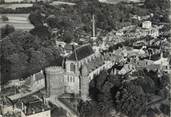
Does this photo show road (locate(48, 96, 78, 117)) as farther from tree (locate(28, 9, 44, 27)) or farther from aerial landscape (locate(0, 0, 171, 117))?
tree (locate(28, 9, 44, 27))

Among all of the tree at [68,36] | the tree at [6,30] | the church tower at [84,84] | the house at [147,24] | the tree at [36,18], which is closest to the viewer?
the church tower at [84,84]

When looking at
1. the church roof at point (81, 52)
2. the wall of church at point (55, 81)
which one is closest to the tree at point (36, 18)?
the church roof at point (81, 52)

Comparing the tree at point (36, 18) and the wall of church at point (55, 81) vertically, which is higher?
the tree at point (36, 18)

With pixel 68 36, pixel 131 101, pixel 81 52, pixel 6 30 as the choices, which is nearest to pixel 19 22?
pixel 6 30

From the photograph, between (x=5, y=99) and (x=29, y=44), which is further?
(x=29, y=44)

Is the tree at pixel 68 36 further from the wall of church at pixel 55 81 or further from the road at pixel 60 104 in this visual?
the road at pixel 60 104

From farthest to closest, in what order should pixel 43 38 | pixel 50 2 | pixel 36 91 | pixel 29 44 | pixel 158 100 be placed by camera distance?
pixel 50 2, pixel 43 38, pixel 29 44, pixel 36 91, pixel 158 100

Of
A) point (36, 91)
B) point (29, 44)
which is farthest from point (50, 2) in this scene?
point (36, 91)

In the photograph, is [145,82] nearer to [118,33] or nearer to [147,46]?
[147,46]
